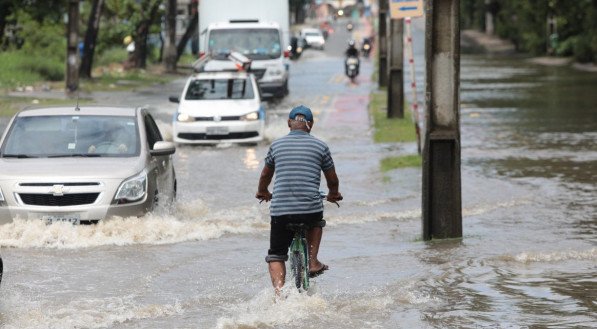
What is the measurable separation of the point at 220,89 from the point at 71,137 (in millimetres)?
13254

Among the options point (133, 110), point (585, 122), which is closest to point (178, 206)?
point (133, 110)

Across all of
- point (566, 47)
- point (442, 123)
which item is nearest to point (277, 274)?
point (442, 123)

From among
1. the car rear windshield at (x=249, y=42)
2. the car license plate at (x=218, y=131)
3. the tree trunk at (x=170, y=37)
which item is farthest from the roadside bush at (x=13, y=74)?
the car license plate at (x=218, y=131)

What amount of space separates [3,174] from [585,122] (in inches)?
762

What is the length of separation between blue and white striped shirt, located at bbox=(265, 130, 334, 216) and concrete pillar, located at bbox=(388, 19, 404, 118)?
2146 centimetres

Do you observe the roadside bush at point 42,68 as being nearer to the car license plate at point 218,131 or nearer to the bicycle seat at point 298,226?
the car license plate at point 218,131

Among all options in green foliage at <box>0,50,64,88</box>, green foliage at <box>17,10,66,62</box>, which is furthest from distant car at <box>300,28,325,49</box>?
green foliage at <box>0,50,64,88</box>

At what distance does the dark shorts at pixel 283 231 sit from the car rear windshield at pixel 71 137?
5.60 metres

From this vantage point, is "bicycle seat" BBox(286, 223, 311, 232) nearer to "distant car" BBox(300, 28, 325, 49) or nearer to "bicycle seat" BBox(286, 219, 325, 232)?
"bicycle seat" BBox(286, 219, 325, 232)

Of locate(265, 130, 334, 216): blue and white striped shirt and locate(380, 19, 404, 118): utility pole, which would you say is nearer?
locate(265, 130, 334, 216): blue and white striped shirt

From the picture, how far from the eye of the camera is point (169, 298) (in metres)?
11.4

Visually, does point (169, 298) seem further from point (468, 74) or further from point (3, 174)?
point (468, 74)

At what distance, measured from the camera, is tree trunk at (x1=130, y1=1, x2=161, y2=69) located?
188ft

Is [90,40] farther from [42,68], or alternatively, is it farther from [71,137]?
[71,137]
